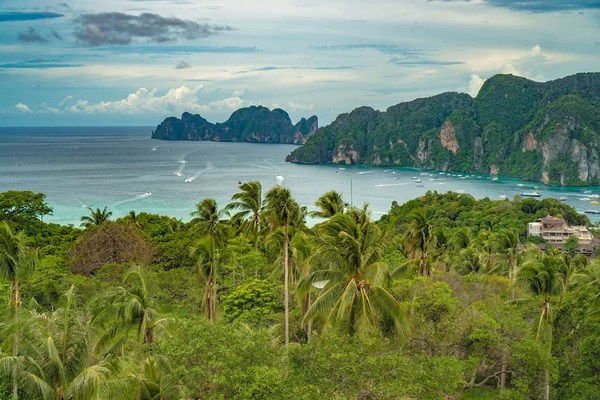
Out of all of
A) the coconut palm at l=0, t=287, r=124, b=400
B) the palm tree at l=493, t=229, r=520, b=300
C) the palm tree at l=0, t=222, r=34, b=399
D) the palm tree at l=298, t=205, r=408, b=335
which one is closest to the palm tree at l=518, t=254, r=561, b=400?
the palm tree at l=298, t=205, r=408, b=335

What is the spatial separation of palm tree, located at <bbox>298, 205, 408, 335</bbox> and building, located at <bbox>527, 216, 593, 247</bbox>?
63.3m

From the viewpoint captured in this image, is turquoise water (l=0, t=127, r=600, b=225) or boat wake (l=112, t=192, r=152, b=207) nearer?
boat wake (l=112, t=192, r=152, b=207)

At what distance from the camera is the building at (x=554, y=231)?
71.6m

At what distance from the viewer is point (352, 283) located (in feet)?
43.9

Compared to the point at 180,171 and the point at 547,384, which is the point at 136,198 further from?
the point at 547,384

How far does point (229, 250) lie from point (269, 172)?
117 meters

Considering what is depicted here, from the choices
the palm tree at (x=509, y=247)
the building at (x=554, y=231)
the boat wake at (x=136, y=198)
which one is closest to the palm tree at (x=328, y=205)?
the palm tree at (x=509, y=247)

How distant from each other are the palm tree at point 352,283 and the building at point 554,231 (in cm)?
6328

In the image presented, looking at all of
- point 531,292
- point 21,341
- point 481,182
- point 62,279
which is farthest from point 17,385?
point 481,182

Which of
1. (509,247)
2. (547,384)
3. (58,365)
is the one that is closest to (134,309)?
(58,365)

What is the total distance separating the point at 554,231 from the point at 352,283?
66.3 meters

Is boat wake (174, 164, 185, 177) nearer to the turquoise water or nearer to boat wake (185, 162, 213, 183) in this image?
the turquoise water

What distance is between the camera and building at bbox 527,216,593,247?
235 feet

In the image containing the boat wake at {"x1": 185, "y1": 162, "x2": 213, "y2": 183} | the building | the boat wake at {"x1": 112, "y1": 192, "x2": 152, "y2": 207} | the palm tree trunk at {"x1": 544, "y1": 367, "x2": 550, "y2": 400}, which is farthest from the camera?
the boat wake at {"x1": 185, "y1": 162, "x2": 213, "y2": 183}
